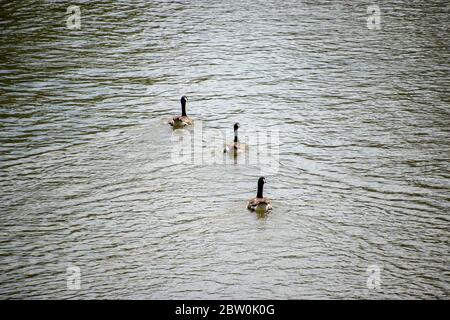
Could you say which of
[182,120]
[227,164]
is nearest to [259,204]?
[227,164]

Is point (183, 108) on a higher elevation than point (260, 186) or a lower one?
higher

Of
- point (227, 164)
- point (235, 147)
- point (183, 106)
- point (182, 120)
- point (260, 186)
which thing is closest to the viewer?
point (260, 186)

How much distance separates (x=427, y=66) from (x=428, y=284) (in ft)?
39.3

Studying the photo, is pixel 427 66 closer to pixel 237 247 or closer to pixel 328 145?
pixel 328 145

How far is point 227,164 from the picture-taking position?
17516 mm

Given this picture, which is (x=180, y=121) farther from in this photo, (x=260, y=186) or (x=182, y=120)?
(x=260, y=186)

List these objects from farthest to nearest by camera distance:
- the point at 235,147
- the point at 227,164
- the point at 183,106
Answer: the point at 183,106, the point at 235,147, the point at 227,164

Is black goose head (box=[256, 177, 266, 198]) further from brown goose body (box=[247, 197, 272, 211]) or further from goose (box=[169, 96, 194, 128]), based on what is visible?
goose (box=[169, 96, 194, 128])

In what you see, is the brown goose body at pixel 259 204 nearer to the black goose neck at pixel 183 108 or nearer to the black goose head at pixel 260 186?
the black goose head at pixel 260 186

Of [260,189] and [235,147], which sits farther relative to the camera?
[235,147]

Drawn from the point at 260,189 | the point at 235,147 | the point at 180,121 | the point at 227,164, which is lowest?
the point at 260,189

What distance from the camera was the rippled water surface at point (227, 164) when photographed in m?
13.5

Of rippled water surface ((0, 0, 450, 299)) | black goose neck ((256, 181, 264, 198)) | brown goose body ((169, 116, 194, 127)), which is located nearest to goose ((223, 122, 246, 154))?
rippled water surface ((0, 0, 450, 299))

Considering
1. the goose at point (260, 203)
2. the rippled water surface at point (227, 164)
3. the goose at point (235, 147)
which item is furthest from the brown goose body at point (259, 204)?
the goose at point (235, 147)
